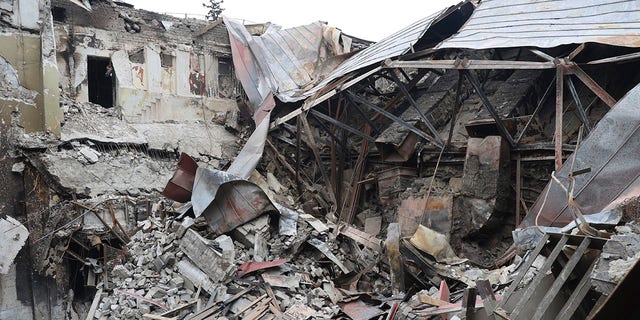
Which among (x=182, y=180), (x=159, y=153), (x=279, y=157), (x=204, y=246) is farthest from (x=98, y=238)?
(x=279, y=157)

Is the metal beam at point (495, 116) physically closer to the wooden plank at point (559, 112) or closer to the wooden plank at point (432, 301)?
the wooden plank at point (559, 112)

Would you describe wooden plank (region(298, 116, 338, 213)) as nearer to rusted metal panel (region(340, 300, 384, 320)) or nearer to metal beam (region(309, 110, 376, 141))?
metal beam (region(309, 110, 376, 141))

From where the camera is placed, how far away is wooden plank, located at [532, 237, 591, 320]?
3.54m

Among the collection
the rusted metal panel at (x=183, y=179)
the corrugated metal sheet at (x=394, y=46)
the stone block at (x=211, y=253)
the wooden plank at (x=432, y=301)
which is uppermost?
the corrugated metal sheet at (x=394, y=46)

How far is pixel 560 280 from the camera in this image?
12.0ft

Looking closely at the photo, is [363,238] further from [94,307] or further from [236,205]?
[94,307]

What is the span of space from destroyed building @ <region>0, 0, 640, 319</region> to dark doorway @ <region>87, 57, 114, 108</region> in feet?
0.20

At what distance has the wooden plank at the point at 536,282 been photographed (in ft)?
12.2

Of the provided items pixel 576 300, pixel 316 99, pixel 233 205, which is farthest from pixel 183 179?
pixel 576 300

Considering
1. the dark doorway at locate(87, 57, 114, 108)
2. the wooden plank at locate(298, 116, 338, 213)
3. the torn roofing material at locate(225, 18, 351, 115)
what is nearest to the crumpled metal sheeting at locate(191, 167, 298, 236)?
the wooden plank at locate(298, 116, 338, 213)

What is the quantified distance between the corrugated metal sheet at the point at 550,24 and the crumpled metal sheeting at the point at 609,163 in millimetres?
1140

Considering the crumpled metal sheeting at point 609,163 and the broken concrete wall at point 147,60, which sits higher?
the crumpled metal sheeting at point 609,163

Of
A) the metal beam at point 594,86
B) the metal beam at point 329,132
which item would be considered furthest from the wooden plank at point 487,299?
the metal beam at point 329,132

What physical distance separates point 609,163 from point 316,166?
257 inches
